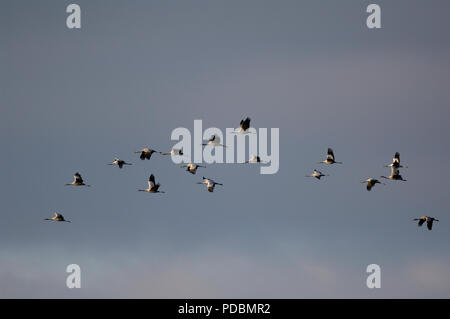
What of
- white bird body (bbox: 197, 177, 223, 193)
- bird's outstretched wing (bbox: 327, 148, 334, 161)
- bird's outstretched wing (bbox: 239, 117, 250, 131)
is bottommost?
white bird body (bbox: 197, 177, 223, 193)

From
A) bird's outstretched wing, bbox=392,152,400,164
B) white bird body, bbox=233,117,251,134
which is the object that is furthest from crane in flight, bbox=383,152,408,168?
white bird body, bbox=233,117,251,134

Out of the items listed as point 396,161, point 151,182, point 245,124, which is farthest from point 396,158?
point 151,182

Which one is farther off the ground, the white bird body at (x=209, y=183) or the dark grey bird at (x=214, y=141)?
the dark grey bird at (x=214, y=141)

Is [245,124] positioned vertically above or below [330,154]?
above

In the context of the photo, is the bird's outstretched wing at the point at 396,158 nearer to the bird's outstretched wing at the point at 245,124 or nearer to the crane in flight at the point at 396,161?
the crane in flight at the point at 396,161

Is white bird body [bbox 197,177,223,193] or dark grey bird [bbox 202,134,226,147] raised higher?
dark grey bird [bbox 202,134,226,147]

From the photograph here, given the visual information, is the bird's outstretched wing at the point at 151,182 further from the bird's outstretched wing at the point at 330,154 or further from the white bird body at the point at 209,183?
the bird's outstretched wing at the point at 330,154

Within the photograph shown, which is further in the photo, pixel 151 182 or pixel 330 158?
pixel 330 158

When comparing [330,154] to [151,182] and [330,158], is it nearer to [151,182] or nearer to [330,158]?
[330,158]

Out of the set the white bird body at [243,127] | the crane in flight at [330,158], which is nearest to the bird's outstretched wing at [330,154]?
the crane in flight at [330,158]

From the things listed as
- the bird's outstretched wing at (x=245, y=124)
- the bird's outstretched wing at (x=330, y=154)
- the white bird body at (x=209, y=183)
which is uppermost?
the bird's outstretched wing at (x=245, y=124)

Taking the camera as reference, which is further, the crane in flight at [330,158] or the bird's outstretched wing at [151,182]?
the crane in flight at [330,158]

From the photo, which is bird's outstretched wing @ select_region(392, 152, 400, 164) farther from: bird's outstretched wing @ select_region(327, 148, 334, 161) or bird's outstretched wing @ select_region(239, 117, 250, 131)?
bird's outstretched wing @ select_region(239, 117, 250, 131)
